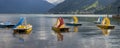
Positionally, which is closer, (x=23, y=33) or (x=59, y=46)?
(x=59, y=46)

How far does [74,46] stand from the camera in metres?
57.5

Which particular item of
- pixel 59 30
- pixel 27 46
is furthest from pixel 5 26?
pixel 27 46

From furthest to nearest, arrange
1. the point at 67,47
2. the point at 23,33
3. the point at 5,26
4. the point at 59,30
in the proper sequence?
the point at 5,26, the point at 59,30, the point at 23,33, the point at 67,47

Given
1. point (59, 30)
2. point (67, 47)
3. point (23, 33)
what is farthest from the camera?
point (59, 30)

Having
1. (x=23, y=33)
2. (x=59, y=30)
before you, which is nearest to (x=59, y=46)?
(x=23, y=33)

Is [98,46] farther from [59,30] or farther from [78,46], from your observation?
[59,30]

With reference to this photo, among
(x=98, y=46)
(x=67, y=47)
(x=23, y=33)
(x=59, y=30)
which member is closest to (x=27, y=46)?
(x=67, y=47)

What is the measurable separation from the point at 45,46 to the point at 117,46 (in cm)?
1395

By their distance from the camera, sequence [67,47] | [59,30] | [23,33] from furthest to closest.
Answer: [59,30] < [23,33] < [67,47]

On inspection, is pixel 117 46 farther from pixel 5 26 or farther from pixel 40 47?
pixel 5 26

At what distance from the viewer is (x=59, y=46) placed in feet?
188

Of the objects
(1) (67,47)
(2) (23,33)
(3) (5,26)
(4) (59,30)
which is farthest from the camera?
(3) (5,26)

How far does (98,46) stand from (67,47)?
6247 mm

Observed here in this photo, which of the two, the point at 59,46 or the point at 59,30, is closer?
the point at 59,46
